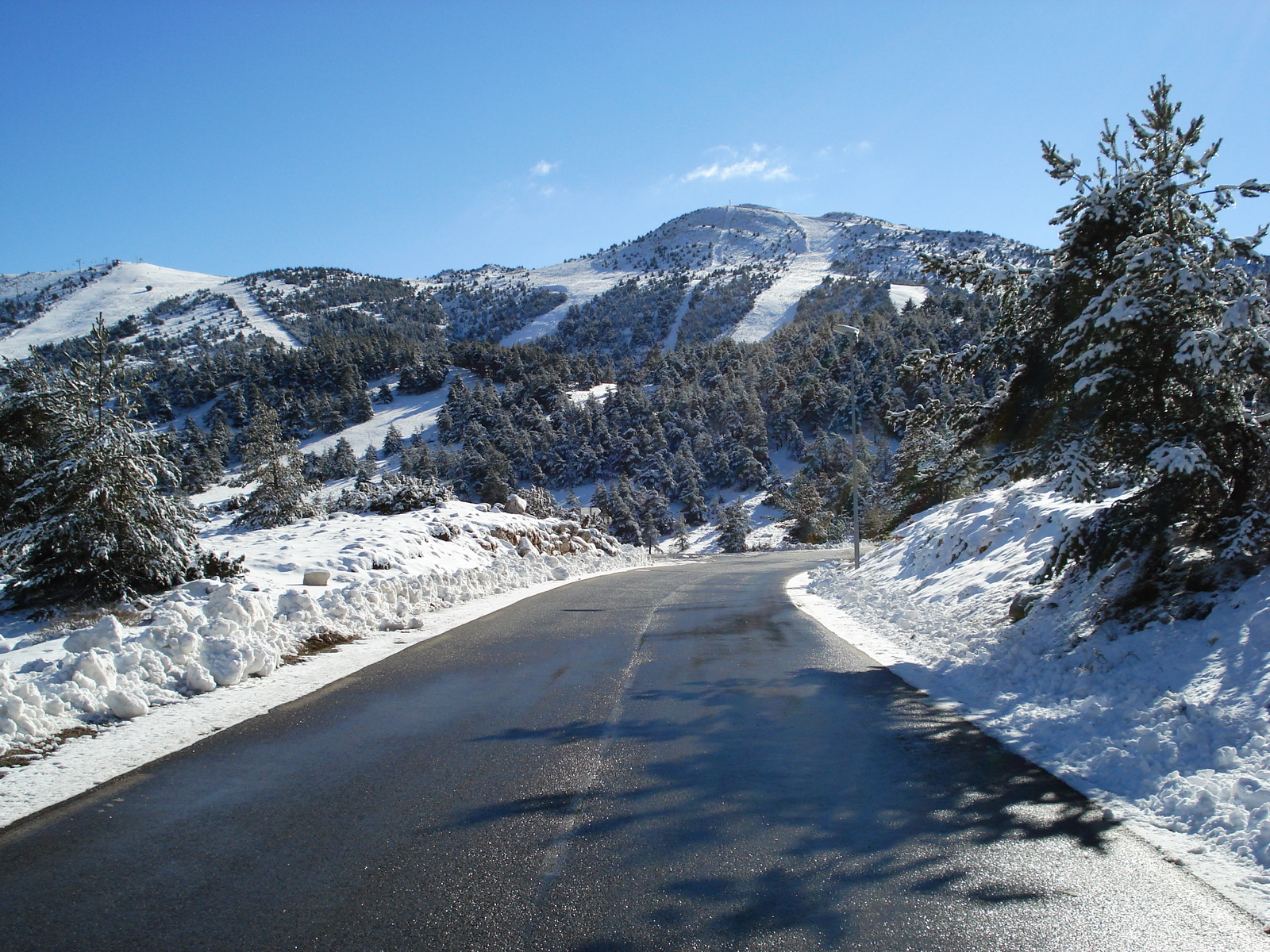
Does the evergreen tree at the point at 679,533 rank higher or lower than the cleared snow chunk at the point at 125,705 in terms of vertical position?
lower

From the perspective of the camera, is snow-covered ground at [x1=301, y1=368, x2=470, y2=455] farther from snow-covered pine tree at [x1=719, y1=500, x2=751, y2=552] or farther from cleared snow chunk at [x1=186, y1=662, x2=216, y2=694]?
cleared snow chunk at [x1=186, y1=662, x2=216, y2=694]

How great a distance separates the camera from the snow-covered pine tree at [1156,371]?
682 cm

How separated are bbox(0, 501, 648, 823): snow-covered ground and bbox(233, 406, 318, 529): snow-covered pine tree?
10.1 m

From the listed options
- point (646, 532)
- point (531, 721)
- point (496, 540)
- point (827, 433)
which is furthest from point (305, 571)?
point (827, 433)

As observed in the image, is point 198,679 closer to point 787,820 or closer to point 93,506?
point 93,506

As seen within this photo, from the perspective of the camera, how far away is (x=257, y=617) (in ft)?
29.1

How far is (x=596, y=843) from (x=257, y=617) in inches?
269

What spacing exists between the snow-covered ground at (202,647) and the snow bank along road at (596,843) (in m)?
0.61

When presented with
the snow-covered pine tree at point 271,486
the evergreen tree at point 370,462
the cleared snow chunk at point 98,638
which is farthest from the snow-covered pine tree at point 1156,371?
the evergreen tree at point 370,462

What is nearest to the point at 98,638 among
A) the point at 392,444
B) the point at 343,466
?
the point at 343,466

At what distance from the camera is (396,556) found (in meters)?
16.7

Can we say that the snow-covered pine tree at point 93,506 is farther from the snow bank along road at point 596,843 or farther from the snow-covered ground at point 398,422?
the snow-covered ground at point 398,422

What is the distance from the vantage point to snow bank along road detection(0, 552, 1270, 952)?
304cm

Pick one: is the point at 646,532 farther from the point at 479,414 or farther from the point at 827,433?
the point at 479,414
